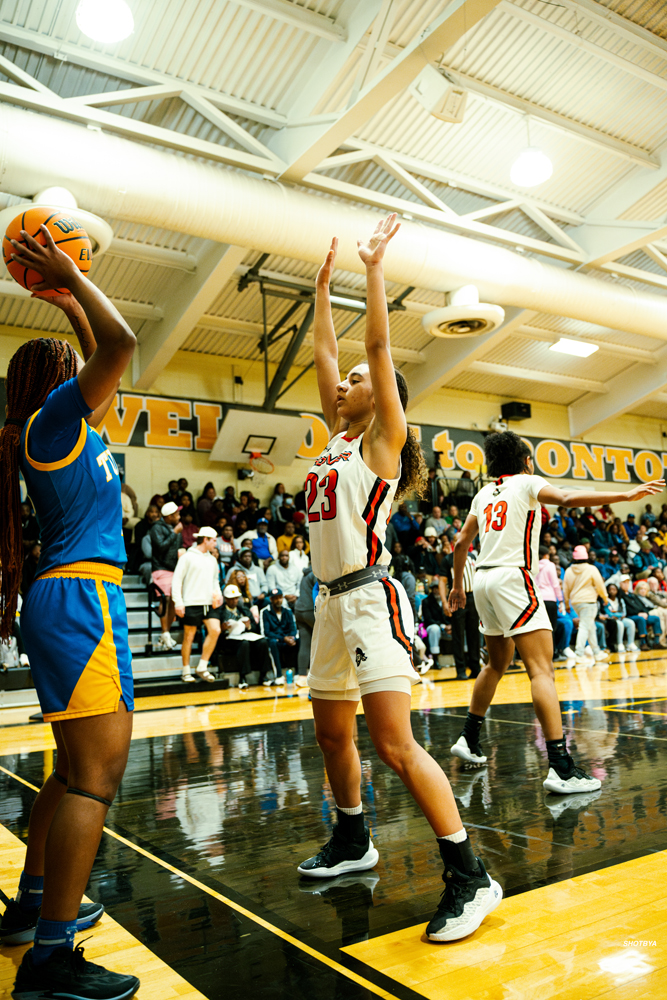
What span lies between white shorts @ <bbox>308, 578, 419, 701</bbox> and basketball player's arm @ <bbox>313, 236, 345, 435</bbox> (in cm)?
77

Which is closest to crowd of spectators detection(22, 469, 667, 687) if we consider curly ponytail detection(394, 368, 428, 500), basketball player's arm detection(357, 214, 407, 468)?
curly ponytail detection(394, 368, 428, 500)

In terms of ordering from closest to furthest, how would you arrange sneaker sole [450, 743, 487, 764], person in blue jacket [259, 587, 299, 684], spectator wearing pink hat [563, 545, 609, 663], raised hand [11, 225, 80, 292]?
raised hand [11, 225, 80, 292]
sneaker sole [450, 743, 487, 764]
person in blue jacket [259, 587, 299, 684]
spectator wearing pink hat [563, 545, 609, 663]

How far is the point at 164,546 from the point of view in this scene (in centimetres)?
1130

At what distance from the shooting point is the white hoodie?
9.64 m

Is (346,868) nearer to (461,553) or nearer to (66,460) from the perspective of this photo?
(66,460)

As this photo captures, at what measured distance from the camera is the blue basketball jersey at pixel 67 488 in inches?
83.7

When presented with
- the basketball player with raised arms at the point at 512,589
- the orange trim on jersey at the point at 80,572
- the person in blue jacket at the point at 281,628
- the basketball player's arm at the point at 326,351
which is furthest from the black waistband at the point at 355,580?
the person in blue jacket at the point at 281,628

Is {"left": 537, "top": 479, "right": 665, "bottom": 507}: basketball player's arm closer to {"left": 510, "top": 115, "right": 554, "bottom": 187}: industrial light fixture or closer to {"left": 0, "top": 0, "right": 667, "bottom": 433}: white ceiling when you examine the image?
{"left": 0, "top": 0, "right": 667, "bottom": 433}: white ceiling

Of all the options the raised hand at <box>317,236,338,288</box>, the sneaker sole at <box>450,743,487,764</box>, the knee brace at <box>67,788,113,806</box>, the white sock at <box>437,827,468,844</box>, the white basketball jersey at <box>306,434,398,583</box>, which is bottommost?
the sneaker sole at <box>450,743,487,764</box>

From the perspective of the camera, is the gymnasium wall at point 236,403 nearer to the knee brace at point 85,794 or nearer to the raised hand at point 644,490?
the raised hand at point 644,490

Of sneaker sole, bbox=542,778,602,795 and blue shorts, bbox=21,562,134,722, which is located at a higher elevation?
blue shorts, bbox=21,562,134,722

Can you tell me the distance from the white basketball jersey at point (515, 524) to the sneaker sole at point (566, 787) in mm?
1126

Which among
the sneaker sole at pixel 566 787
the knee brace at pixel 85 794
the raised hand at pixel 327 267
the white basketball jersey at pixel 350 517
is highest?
the raised hand at pixel 327 267

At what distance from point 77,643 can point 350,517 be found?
3.27 ft
